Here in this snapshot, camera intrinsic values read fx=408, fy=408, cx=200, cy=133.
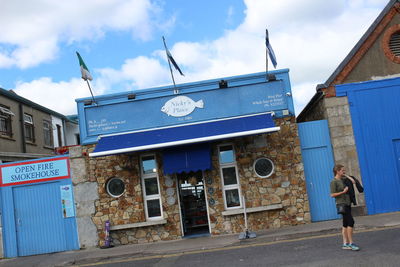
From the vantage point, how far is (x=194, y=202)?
42.1 feet

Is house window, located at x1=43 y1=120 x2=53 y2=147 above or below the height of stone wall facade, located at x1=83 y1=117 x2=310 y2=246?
above

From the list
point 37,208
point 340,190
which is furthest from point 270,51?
point 37,208

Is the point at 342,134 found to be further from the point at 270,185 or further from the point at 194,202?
the point at 194,202

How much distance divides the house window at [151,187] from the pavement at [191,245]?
0.98 metres

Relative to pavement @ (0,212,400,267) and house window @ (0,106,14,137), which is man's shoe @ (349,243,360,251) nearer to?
pavement @ (0,212,400,267)

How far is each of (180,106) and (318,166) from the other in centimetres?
445

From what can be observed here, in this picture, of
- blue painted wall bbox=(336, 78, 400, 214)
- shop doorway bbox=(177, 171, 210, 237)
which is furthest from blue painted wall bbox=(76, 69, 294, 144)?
blue painted wall bbox=(336, 78, 400, 214)

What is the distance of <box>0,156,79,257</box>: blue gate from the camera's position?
12148 millimetres

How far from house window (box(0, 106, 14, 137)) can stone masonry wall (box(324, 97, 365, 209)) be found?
47.4 ft

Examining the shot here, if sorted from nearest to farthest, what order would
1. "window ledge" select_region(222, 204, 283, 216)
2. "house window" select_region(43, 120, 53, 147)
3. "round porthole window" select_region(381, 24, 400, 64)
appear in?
"window ledge" select_region(222, 204, 283, 216), "round porthole window" select_region(381, 24, 400, 64), "house window" select_region(43, 120, 53, 147)

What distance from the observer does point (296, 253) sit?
803 cm

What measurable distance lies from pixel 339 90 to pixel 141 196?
6.66 meters

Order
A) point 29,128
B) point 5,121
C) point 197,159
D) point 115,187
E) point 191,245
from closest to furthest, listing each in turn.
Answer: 1. point 191,245
2. point 197,159
3. point 115,187
4. point 5,121
5. point 29,128

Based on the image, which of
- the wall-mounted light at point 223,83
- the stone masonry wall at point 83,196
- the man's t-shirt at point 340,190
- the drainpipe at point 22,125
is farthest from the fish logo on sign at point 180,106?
the drainpipe at point 22,125
